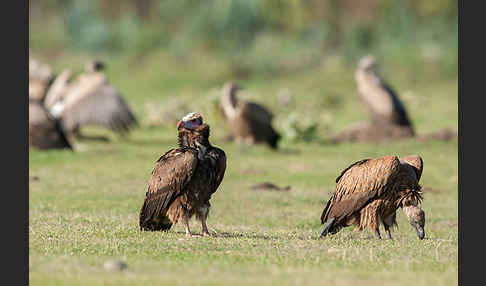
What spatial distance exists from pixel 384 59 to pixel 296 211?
172ft

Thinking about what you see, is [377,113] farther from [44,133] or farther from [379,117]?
[44,133]

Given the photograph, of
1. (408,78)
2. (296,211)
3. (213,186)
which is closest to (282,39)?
(408,78)

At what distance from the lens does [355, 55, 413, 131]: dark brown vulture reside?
101 feet

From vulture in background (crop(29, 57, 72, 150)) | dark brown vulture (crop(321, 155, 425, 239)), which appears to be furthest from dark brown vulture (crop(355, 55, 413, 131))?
dark brown vulture (crop(321, 155, 425, 239))

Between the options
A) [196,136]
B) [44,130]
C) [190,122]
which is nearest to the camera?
[196,136]

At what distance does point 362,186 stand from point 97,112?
16.7 m

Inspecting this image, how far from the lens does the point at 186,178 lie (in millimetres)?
11539

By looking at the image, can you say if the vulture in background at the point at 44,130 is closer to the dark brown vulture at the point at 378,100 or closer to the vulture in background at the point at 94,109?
the vulture in background at the point at 94,109

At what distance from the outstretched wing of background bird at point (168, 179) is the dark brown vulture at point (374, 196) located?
2.07 m

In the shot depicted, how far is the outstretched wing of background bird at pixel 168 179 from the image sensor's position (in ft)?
37.9

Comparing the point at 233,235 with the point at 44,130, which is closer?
the point at 233,235

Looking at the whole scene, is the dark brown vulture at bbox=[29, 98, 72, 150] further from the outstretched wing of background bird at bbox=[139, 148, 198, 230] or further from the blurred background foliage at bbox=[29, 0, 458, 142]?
the blurred background foliage at bbox=[29, 0, 458, 142]

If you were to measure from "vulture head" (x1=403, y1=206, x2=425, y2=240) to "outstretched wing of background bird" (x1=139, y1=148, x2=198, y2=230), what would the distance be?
2.98m

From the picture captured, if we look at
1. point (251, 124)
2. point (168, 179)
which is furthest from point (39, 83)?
point (168, 179)
